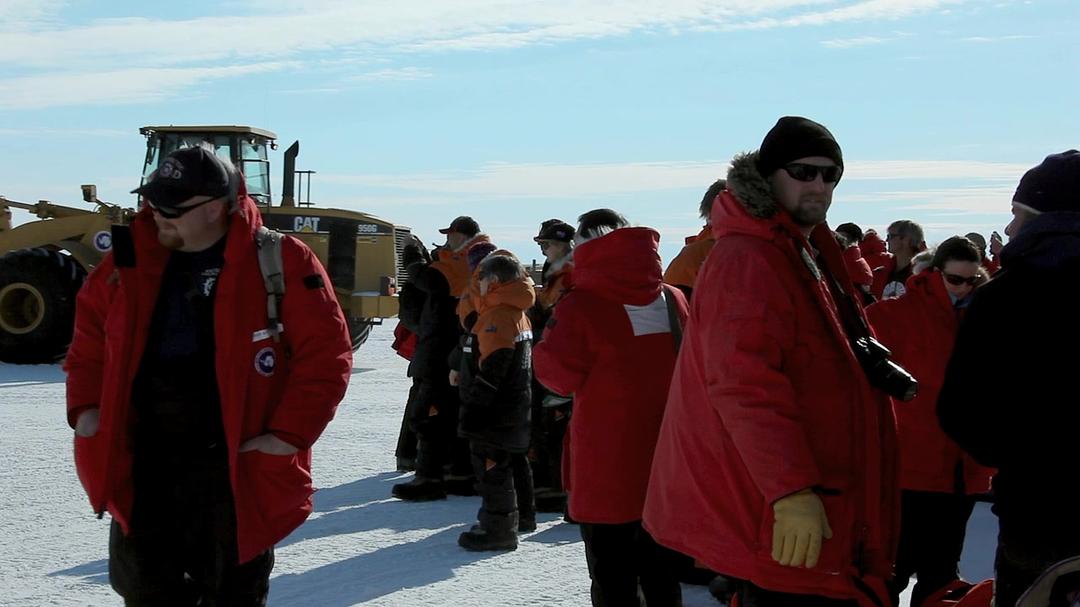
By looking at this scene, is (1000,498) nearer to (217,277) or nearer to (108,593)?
(217,277)

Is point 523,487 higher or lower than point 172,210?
lower

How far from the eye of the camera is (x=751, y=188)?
10.3 ft

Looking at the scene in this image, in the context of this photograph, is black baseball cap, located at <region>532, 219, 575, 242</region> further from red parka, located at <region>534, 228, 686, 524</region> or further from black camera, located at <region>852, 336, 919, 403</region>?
black camera, located at <region>852, 336, 919, 403</region>

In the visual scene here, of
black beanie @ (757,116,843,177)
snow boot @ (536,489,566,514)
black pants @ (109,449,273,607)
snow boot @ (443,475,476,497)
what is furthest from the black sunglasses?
snow boot @ (443,475,476,497)

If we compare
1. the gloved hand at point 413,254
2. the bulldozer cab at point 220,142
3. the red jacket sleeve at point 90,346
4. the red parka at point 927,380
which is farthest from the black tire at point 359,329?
the red jacket sleeve at point 90,346

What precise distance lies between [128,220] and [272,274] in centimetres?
1476

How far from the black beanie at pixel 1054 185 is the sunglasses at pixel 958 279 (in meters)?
2.27

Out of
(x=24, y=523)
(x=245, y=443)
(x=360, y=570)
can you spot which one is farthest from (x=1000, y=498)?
(x=24, y=523)

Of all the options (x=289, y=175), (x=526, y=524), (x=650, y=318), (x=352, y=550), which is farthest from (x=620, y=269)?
(x=289, y=175)

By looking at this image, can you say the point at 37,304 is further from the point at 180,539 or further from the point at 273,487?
the point at 273,487

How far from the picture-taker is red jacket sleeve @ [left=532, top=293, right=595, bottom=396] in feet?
14.7

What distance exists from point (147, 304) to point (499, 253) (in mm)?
3412

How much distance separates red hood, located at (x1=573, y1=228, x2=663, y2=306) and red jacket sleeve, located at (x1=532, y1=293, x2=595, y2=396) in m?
0.10

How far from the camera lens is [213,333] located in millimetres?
3539
